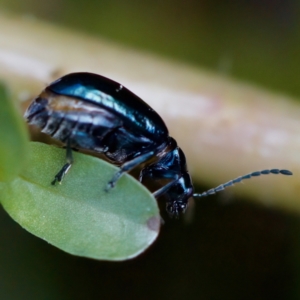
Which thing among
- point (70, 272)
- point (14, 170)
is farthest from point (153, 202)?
point (70, 272)

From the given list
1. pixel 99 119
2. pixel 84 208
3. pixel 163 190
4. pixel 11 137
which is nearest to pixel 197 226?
pixel 163 190

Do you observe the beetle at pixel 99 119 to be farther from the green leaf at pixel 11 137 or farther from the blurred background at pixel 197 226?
the blurred background at pixel 197 226

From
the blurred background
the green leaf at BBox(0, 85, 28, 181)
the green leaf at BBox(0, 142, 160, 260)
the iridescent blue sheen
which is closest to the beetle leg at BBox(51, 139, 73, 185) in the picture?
the green leaf at BBox(0, 142, 160, 260)

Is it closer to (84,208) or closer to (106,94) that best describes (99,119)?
(106,94)

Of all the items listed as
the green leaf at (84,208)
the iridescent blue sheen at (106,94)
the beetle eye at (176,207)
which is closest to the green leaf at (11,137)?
the green leaf at (84,208)

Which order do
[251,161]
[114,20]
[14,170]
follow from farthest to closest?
[114,20]
[251,161]
[14,170]

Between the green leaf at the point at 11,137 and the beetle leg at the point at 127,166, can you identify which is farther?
the beetle leg at the point at 127,166

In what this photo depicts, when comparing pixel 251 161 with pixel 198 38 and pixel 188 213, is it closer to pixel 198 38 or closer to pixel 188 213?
pixel 188 213
